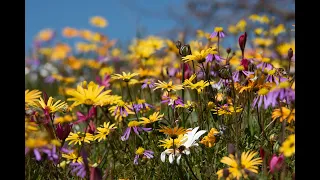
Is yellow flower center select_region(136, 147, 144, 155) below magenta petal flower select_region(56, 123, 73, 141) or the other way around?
below

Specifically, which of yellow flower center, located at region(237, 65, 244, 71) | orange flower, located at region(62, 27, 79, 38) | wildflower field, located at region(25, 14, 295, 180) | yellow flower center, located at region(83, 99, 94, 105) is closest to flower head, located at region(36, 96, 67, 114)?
wildflower field, located at region(25, 14, 295, 180)

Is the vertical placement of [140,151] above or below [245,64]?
below

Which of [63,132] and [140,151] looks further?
[140,151]

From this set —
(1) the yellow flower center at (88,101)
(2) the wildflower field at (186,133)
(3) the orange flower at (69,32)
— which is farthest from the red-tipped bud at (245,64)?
(3) the orange flower at (69,32)

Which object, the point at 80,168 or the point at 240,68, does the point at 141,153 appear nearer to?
the point at 80,168

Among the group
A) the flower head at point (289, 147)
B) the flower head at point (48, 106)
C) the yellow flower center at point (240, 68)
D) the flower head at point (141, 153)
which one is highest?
the yellow flower center at point (240, 68)

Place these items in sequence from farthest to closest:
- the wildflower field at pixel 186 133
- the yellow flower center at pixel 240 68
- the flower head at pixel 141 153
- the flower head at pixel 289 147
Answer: the yellow flower center at pixel 240 68 < the flower head at pixel 141 153 < the wildflower field at pixel 186 133 < the flower head at pixel 289 147

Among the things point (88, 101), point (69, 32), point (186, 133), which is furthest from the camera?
point (69, 32)

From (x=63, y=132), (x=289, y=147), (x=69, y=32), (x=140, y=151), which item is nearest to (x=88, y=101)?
(x=63, y=132)

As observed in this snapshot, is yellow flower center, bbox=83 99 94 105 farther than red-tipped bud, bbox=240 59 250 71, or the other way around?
red-tipped bud, bbox=240 59 250 71

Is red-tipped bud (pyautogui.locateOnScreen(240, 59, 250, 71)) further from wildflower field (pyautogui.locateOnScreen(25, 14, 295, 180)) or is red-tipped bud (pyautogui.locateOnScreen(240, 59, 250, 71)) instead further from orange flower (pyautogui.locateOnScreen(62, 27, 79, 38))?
orange flower (pyautogui.locateOnScreen(62, 27, 79, 38))

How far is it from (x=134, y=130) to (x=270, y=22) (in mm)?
2123

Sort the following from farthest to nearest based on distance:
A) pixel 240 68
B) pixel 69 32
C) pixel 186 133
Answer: pixel 69 32 → pixel 240 68 → pixel 186 133

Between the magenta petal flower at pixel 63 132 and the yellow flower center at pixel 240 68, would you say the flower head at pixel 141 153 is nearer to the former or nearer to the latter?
the magenta petal flower at pixel 63 132
